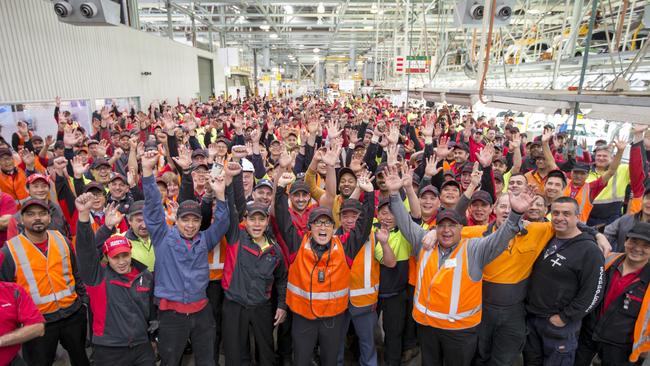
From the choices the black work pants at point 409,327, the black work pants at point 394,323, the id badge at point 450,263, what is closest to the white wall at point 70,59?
the black work pants at point 394,323

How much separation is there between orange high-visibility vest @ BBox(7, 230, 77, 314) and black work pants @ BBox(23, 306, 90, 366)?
0.53 feet

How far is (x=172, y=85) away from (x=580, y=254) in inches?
705

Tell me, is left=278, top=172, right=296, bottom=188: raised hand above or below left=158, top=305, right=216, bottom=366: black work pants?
above

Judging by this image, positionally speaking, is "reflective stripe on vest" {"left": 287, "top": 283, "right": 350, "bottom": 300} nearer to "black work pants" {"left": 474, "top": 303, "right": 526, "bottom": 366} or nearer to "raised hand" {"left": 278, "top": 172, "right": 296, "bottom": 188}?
"raised hand" {"left": 278, "top": 172, "right": 296, "bottom": 188}

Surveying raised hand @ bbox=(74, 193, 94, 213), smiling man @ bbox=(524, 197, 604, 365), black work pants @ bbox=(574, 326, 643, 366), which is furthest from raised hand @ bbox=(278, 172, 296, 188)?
black work pants @ bbox=(574, 326, 643, 366)

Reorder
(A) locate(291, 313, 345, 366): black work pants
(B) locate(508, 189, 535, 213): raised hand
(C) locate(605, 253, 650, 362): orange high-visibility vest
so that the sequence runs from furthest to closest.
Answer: (A) locate(291, 313, 345, 366): black work pants
(C) locate(605, 253, 650, 362): orange high-visibility vest
(B) locate(508, 189, 535, 213): raised hand

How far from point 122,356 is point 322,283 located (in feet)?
5.30

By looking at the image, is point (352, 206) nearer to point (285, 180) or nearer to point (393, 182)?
point (393, 182)

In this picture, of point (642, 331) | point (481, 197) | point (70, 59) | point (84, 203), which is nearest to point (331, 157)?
point (481, 197)

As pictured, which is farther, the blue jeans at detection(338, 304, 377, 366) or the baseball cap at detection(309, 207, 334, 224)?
the blue jeans at detection(338, 304, 377, 366)

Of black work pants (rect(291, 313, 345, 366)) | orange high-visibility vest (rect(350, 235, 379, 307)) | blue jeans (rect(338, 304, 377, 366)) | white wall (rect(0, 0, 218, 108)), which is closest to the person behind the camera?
black work pants (rect(291, 313, 345, 366))

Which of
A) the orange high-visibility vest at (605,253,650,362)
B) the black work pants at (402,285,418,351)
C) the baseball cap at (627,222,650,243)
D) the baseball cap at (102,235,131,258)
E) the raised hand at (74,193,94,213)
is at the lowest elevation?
the black work pants at (402,285,418,351)

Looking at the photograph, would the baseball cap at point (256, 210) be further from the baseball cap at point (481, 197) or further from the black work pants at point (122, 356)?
the baseball cap at point (481, 197)

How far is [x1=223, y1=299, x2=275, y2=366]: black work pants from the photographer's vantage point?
318cm
